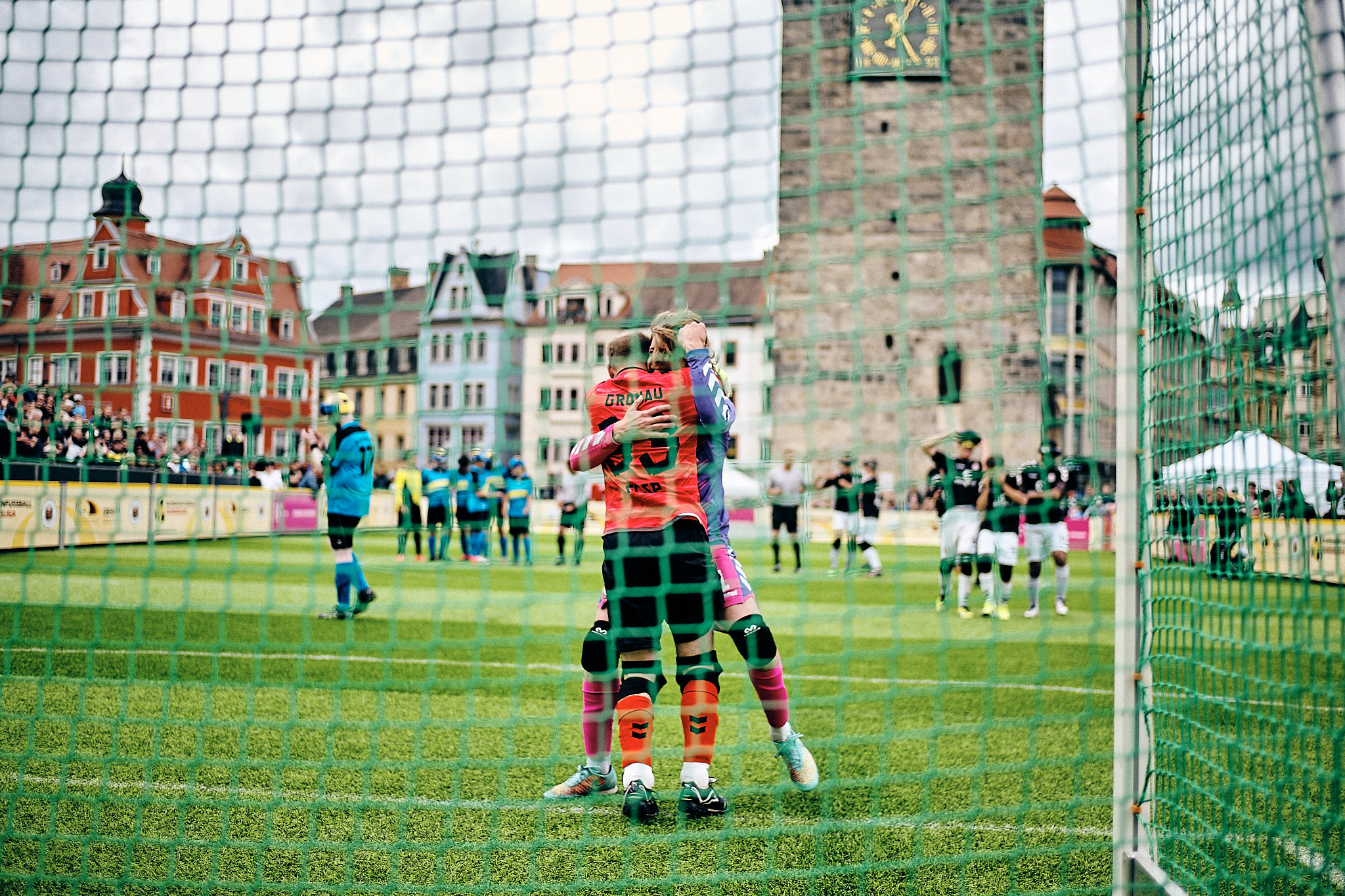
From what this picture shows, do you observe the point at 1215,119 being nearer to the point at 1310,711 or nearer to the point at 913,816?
the point at 913,816

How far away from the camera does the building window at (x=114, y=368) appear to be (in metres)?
4.19

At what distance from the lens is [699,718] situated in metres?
3.68

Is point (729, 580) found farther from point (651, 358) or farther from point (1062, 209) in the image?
point (1062, 209)

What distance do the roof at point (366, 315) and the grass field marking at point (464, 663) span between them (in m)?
A: 3.07

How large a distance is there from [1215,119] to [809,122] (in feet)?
5.66

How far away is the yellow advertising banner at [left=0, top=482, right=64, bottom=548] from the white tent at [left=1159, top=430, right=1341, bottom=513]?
13.3 m

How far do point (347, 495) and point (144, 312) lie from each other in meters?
4.43

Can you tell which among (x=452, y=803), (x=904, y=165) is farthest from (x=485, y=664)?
(x=904, y=165)

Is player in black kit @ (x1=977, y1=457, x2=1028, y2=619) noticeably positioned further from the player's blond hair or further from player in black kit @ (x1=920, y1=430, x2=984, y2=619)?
the player's blond hair

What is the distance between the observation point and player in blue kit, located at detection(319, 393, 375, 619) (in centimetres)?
805

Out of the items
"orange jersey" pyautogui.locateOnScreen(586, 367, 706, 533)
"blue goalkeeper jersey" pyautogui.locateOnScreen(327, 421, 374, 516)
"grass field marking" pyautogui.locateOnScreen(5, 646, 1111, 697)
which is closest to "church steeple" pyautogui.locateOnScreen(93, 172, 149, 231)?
"orange jersey" pyautogui.locateOnScreen(586, 367, 706, 533)

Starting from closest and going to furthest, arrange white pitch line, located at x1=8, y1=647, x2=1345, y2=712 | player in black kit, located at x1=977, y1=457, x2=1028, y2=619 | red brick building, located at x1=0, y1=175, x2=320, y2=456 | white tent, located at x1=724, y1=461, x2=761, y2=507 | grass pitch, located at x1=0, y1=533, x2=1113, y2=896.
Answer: grass pitch, located at x1=0, y1=533, x2=1113, y2=896
red brick building, located at x1=0, y1=175, x2=320, y2=456
white pitch line, located at x1=8, y1=647, x2=1345, y2=712
player in black kit, located at x1=977, y1=457, x2=1028, y2=619
white tent, located at x1=724, y1=461, x2=761, y2=507

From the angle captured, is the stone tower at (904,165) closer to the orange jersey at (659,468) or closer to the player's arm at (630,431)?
the orange jersey at (659,468)

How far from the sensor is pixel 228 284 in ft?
13.2
